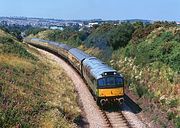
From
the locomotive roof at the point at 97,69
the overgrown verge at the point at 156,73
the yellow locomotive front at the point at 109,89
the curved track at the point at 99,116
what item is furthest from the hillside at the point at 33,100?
the overgrown verge at the point at 156,73

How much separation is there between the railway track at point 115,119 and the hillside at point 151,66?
1.74m

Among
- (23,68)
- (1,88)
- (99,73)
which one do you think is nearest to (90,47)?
(23,68)

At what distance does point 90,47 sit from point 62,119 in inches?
1719

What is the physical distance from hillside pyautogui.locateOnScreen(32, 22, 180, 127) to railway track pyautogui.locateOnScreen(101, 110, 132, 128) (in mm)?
1743

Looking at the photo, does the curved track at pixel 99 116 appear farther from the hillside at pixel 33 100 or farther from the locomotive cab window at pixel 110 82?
the locomotive cab window at pixel 110 82

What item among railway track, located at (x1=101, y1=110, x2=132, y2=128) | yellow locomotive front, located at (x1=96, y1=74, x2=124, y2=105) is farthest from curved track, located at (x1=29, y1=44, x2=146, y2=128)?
yellow locomotive front, located at (x1=96, y1=74, x2=124, y2=105)

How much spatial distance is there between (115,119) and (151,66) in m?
9.74

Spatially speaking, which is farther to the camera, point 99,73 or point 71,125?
point 99,73

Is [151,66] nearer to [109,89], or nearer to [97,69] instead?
[97,69]

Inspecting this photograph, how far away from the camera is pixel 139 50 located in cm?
4175

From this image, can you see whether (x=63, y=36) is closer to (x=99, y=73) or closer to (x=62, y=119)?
(x=99, y=73)

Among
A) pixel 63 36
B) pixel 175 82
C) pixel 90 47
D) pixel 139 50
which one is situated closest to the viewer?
pixel 175 82

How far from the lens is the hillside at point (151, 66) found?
28.2m

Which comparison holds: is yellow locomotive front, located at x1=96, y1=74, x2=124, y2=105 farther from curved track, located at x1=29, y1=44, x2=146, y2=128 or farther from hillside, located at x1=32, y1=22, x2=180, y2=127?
hillside, located at x1=32, y1=22, x2=180, y2=127
